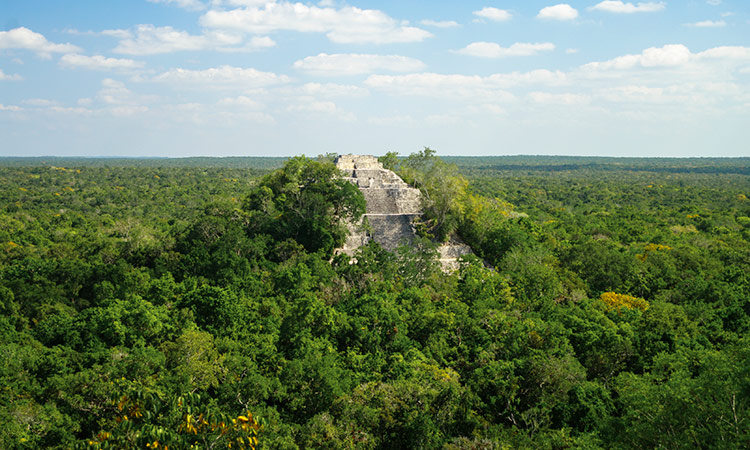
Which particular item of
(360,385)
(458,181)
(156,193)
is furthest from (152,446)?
(156,193)

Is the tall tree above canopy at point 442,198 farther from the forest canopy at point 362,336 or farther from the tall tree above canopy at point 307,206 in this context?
the tall tree above canopy at point 307,206

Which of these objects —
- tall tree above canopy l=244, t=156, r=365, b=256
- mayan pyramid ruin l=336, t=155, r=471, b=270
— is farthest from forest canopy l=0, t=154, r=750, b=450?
mayan pyramid ruin l=336, t=155, r=471, b=270

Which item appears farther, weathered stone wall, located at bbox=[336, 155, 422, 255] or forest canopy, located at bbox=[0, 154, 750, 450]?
weathered stone wall, located at bbox=[336, 155, 422, 255]

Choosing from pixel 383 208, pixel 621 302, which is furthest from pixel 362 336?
pixel 383 208

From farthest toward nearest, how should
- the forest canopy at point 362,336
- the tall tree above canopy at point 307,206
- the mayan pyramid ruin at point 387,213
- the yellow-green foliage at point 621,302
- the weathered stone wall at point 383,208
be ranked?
1. the weathered stone wall at point 383,208
2. the mayan pyramid ruin at point 387,213
3. the tall tree above canopy at point 307,206
4. the yellow-green foliage at point 621,302
5. the forest canopy at point 362,336

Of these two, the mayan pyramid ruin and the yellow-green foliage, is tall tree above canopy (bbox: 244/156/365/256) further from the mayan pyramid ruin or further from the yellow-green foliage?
the yellow-green foliage

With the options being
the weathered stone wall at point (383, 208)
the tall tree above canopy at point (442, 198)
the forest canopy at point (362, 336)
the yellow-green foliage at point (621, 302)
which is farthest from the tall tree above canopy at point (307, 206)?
the yellow-green foliage at point (621, 302)
